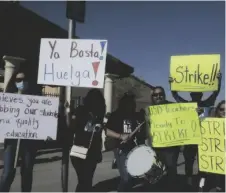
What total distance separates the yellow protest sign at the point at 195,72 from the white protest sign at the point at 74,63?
1618mm

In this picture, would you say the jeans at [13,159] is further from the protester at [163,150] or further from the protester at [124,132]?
the protester at [163,150]

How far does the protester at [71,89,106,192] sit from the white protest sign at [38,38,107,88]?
60 cm

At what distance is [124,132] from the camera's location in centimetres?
505

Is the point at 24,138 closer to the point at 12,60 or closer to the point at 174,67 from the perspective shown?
the point at 174,67

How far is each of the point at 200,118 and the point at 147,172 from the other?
0.95m

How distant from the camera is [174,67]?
5605 millimetres

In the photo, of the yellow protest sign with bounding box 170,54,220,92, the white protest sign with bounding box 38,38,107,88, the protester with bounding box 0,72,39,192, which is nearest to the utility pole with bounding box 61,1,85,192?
the white protest sign with bounding box 38,38,107,88

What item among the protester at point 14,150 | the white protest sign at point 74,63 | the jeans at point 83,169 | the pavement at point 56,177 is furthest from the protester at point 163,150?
the protester at point 14,150

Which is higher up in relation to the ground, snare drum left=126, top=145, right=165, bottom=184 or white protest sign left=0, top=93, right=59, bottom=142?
white protest sign left=0, top=93, right=59, bottom=142

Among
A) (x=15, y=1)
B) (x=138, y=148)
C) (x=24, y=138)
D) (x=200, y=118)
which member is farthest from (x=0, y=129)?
(x=15, y=1)

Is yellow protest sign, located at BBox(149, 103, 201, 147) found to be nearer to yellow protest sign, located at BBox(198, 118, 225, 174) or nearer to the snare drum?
yellow protest sign, located at BBox(198, 118, 225, 174)

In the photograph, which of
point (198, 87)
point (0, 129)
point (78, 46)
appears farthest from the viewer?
point (198, 87)

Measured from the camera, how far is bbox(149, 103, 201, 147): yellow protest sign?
5.04 meters

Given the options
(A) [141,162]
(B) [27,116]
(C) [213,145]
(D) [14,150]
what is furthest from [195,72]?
(D) [14,150]
